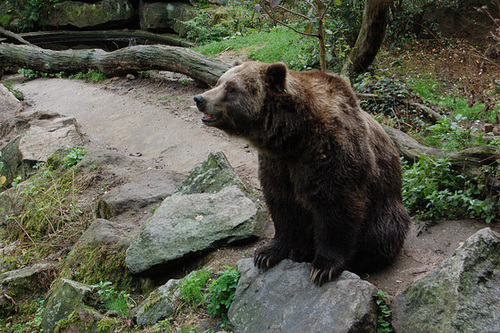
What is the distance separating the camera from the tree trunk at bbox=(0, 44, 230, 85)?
928 centimetres

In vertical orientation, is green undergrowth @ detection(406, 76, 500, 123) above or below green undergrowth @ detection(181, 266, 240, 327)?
above

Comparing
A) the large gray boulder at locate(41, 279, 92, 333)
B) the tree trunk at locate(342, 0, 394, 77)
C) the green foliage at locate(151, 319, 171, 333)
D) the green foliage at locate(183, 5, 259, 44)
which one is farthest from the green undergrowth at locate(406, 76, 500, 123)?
the green foliage at locate(183, 5, 259, 44)

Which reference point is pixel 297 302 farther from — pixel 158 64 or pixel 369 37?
pixel 158 64

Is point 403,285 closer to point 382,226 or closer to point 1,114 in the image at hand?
point 382,226

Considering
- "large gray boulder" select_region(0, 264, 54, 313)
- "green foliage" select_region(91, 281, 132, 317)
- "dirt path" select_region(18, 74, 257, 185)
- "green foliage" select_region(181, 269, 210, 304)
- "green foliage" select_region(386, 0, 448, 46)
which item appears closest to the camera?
"green foliage" select_region(181, 269, 210, 304)

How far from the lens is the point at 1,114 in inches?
404

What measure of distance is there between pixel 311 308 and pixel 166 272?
1.93 metres

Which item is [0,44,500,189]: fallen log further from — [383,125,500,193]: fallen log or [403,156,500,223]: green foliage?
[403,156,500,223]: green foliage

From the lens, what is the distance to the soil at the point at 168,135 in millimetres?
3992

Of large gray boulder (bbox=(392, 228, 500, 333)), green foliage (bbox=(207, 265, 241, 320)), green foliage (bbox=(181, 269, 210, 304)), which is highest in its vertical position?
large gray boulder (bbox=(392, 228, 500, 333))

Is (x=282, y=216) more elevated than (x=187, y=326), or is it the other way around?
(x=282, y=216)

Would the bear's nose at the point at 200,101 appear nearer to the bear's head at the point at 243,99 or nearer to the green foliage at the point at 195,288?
the bear's head at the point at 243,99

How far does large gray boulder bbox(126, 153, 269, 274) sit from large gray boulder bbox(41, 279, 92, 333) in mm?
510

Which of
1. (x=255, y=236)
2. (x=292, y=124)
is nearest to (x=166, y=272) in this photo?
(x=255, y=236)
